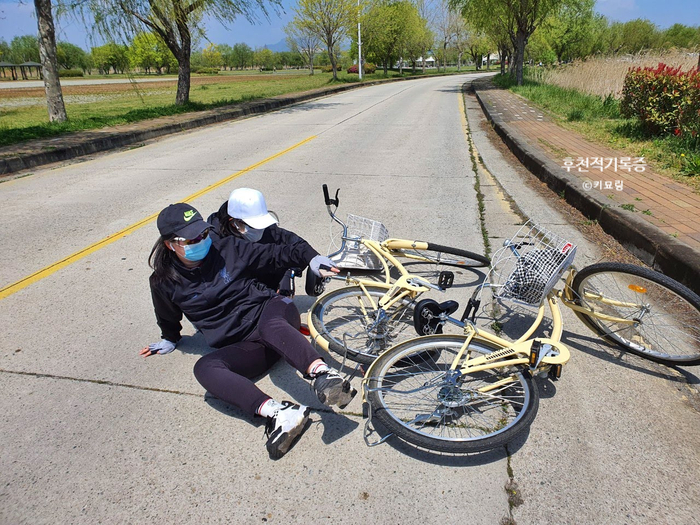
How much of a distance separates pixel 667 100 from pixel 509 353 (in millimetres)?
8498

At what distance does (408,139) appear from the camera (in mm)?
11609

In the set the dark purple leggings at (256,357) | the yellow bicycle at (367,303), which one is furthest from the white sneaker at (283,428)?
the yellow bicycle at (367,303)

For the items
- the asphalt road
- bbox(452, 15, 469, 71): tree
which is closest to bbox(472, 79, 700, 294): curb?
the asphalt road

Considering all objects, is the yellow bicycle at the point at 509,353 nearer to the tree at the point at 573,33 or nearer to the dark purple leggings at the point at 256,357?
the dark purple leggings at the point at 256,357

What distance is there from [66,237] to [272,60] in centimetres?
12833

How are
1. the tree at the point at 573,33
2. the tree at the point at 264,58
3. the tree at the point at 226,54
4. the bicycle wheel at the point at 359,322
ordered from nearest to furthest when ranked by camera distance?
the bicycle wheel at the point at 359,322, the tree at the point at 573,33, the tree at the point at 226,54, the tree at the point at 264,58

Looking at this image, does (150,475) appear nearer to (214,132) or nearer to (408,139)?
(408,139)

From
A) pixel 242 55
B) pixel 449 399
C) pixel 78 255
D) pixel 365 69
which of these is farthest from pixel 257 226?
pixel 242 55

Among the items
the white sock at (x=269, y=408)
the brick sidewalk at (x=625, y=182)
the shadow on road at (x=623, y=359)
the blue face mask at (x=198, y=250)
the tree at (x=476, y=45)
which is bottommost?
the shadow on road at (x=623, y=359)

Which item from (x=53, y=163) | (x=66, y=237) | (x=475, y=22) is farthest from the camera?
(x=475, y=22)

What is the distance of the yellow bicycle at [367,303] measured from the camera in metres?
3.06

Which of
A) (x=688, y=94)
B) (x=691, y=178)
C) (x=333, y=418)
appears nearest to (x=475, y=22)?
(x=688, y=94)

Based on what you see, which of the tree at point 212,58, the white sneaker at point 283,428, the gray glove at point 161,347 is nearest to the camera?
the white sneaker at point 283,428

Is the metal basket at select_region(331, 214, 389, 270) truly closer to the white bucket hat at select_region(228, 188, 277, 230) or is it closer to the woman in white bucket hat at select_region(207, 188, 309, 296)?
the woman in white bucket hat at select_region(207, 188, 309, 296)
